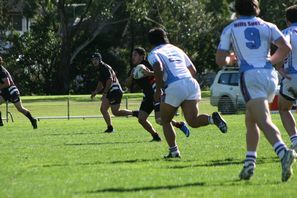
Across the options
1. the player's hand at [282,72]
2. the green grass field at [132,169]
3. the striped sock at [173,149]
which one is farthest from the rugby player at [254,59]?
the striped sock at [173,149]

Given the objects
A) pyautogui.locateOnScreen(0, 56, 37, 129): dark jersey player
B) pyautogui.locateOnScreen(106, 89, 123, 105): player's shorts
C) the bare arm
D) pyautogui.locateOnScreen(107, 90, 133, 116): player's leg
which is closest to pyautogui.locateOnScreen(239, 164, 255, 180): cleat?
the bare arm

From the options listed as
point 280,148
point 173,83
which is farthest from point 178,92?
point 280,148

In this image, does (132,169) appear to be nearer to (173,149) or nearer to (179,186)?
(173,149)

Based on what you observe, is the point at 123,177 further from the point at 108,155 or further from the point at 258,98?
the point at 108,155

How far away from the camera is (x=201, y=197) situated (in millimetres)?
7941

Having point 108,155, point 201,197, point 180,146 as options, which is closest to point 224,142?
point 180,146

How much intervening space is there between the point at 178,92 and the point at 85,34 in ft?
161

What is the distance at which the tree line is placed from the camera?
5781 centimetres

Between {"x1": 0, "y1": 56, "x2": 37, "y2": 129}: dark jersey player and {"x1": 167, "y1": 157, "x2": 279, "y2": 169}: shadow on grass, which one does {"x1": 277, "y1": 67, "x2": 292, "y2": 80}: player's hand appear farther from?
{"x1": 0, "y1": 56, "x2": 37, "y2": 129}: dark jersey player

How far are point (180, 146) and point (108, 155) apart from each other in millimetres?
2130

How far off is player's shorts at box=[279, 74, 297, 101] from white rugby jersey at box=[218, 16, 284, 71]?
8.03ft

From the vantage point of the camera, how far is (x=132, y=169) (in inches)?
418

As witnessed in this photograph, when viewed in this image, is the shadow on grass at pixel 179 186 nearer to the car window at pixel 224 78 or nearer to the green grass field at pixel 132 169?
the green grass field at pixel 132 169

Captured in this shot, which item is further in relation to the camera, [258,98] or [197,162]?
[197,162]
